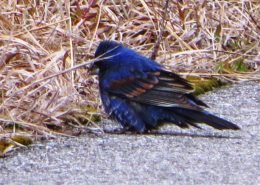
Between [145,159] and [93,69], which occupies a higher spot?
[93,69]

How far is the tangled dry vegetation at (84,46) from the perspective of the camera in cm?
410

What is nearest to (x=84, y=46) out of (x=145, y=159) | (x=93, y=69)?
(x=93, y=69)

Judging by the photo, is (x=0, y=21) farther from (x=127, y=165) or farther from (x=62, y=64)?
(x=127, y=165)

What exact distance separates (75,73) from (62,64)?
4.5 inches

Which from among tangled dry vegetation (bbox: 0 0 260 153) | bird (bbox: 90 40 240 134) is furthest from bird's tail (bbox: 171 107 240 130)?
tangled dry vegetation (bbox: 0 0 260 153)

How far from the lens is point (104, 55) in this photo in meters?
4.45

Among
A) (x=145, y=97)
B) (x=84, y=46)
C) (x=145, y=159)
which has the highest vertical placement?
(x=84, y=46)

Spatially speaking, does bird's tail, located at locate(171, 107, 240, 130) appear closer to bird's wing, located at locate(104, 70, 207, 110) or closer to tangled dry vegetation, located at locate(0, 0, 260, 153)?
bird's wing, located at locate(104, 70, 207, 110)

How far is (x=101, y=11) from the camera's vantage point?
580 centimetres

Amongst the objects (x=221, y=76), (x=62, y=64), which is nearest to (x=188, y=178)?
(x=62, y=64)

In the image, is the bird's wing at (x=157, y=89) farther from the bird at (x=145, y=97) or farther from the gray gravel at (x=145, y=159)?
the gray gravel at (x=145, y=159)

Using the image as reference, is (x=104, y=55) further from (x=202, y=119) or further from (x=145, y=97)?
(x=202, y=119)

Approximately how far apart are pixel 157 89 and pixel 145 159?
0.83 metres

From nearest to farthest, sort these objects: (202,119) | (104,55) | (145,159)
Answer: (145,159), (202,119), (104,55)
